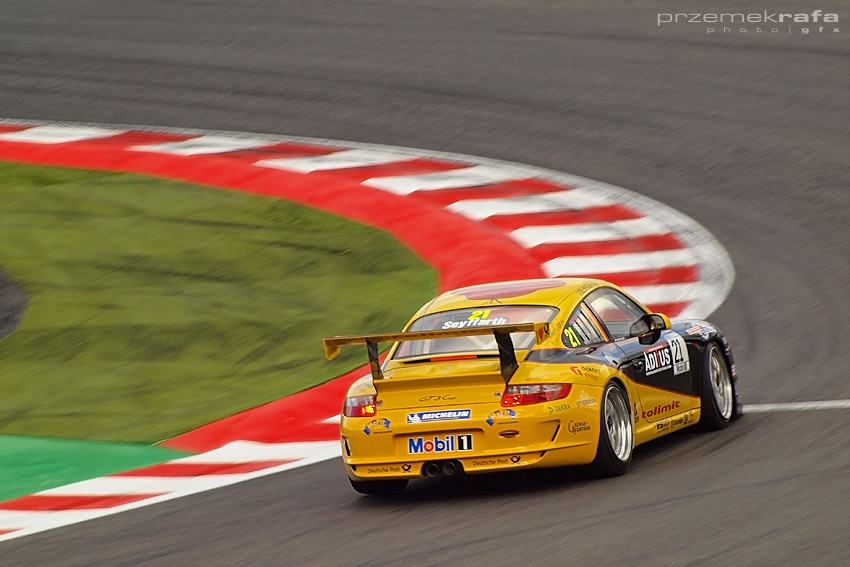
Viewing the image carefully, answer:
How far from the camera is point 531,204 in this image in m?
16.1

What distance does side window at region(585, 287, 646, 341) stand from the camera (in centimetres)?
890

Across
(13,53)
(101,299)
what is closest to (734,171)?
(101,299)

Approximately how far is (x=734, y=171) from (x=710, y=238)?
7.28ft

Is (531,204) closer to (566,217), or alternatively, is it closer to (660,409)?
(566,217)

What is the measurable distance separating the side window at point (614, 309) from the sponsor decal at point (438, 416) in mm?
1451

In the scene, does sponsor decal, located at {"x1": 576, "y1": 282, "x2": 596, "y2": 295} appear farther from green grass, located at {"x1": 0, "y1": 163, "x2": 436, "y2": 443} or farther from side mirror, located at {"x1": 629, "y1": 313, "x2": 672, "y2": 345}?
green grass, located at {"x1": 0, "y1": 163, "x2": 436, "y2": 443}

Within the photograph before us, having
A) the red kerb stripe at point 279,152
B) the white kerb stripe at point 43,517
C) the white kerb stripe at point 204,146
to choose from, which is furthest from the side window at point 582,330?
the white kerb stripe at point 204,146

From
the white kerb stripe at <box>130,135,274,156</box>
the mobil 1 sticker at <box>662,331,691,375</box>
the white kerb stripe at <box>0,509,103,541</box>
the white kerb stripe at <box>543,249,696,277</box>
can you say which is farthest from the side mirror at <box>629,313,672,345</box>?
the white kerb stripe at <box>130,135,274,156</box>

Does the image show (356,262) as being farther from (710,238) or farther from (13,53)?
(13,53)

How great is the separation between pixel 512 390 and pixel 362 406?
35.1 inches

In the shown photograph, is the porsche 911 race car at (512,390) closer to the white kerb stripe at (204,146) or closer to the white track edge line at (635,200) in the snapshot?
the white track edge line at (635,200)

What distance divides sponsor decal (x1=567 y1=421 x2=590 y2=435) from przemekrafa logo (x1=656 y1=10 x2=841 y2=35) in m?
14.7

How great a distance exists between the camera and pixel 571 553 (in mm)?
6316

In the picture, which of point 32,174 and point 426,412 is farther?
point 32,174
